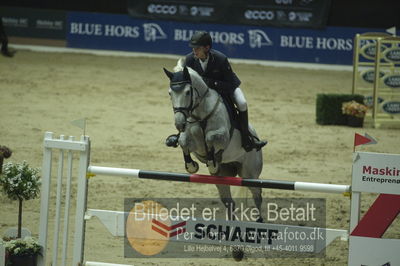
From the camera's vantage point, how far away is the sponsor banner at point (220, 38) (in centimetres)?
2281

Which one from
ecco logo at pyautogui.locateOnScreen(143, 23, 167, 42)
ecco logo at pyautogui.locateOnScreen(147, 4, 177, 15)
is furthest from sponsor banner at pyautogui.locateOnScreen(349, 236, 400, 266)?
ecco logo at pyautogui.locateOnScreen(143, 23, 167, 42)

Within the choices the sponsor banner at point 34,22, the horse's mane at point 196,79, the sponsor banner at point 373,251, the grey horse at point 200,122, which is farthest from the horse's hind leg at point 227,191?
the sponsor banner at point 34,22

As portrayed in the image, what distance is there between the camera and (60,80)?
771 inches

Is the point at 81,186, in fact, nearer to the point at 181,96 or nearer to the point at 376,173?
the point at 181,96

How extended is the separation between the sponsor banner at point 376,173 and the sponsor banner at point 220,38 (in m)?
17.6

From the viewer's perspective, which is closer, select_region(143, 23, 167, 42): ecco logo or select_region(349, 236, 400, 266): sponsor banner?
select_region(349, 236, 400, 266): sponsor banner

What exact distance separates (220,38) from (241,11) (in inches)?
43.7

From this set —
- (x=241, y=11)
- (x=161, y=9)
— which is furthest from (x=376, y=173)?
(x=161, y=9)

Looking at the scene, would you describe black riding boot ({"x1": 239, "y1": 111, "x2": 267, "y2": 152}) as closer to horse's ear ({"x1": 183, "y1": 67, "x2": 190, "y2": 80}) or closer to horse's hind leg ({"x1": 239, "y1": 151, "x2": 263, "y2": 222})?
horse's hind leg ({"x1": 239, "y1": 151, "x2": 263, "y2": 222})

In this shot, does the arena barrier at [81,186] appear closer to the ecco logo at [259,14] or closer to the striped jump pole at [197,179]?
the striped jump pole at [197,179]

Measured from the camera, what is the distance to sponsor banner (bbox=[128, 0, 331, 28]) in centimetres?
2275

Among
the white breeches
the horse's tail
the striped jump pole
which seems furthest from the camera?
the white breeches

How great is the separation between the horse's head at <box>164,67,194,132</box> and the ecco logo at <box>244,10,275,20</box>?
1669cm

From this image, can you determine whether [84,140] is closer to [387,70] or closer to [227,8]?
[387,70]
